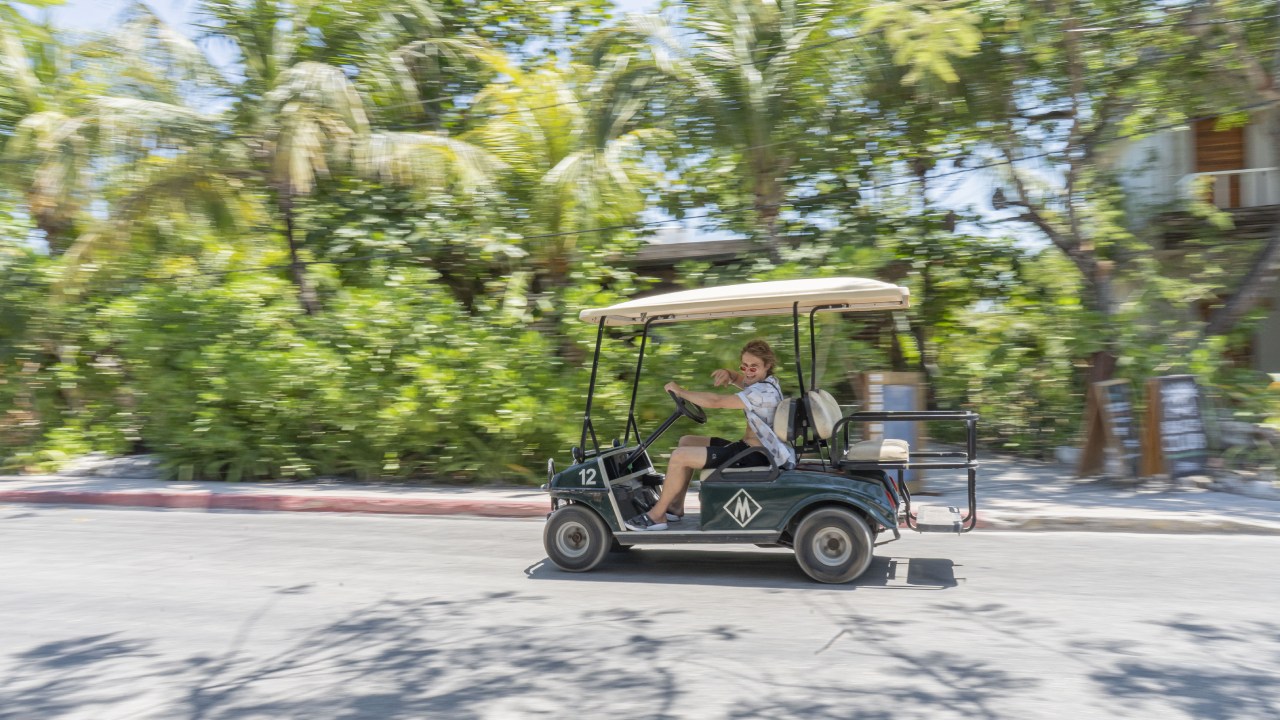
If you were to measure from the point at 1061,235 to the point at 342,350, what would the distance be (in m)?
8.61

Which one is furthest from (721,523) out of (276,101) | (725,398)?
(276,101)

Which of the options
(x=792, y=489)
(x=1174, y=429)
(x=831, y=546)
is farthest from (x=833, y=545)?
(x=1174, y=429)

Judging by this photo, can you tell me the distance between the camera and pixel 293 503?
33.2 ft

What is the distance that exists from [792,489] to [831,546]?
17.1 inches

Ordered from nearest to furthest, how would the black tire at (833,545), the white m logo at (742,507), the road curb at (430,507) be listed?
the black tire at (833,545) → the white m logo at (742,507) → the road curb at (430,507)

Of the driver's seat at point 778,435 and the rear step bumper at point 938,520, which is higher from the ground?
the driver's seat at point 778,435

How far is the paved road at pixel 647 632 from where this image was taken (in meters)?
4.11

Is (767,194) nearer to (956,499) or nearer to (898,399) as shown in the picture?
(898,399)

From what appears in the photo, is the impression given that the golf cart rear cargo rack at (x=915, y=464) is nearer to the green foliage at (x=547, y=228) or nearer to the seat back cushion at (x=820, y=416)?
the seat back cushion at (x=820, y=416)

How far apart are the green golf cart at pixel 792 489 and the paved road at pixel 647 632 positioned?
27cm

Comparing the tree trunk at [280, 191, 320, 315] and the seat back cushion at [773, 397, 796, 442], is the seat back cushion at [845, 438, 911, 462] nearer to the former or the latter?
the seat back cushion at [773, 397, 796, 442]

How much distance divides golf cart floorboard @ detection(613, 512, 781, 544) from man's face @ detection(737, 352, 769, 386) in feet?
3.13

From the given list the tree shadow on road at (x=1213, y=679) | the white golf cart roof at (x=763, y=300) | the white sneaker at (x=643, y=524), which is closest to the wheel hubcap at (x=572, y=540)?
the white sneaker at (x=643, y=524)

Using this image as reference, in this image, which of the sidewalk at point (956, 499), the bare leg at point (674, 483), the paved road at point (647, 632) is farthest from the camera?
the sidewalk at point (956, 499)
